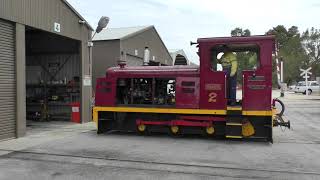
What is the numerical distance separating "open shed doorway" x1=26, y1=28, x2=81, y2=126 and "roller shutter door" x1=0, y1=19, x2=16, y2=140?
5.39 m

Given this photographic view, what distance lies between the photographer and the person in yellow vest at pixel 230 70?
13.2 meters

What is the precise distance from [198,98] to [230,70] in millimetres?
1222

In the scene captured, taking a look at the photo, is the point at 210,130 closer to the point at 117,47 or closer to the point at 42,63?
the point at 42,63

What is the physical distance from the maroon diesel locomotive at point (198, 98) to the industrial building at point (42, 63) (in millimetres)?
2601

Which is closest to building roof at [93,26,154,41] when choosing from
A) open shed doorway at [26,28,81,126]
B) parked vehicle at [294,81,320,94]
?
open shed doorway at [26,28,81,126]

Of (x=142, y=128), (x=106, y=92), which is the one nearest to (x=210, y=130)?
(x=142, y=128)

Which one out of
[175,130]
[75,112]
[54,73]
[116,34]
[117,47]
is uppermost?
[116,34]

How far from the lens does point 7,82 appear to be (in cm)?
1302

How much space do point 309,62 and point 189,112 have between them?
75.6 m

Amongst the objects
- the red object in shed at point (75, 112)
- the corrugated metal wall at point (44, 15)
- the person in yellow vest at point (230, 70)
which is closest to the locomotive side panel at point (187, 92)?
the person in yellow vest at point (230, 70)

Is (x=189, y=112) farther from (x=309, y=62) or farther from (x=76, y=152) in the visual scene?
(x=309, y=62)

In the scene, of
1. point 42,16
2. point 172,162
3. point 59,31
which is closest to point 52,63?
point 59,31

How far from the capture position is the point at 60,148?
38.5 ft

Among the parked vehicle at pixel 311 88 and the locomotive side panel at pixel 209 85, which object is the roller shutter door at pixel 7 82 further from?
the parked vehicle at pixel 311 88
